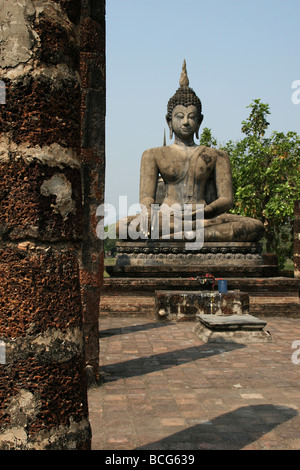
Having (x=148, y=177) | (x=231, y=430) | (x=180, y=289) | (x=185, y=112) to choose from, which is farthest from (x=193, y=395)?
(x=185, y=112)

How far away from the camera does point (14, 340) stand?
2.00 meters

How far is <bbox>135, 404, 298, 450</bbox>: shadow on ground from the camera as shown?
345 centimetres

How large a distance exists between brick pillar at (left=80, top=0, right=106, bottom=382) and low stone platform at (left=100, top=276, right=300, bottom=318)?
487 centimetres

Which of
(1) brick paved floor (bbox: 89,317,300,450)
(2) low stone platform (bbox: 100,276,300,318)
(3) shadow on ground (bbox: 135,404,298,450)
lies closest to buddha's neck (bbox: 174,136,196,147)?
(2) low stone platform (bbox: 100,276,300,318)

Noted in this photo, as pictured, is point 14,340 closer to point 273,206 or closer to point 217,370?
point 217,370

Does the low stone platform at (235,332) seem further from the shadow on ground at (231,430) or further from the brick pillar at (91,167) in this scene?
the shadow on ground at (231,430)

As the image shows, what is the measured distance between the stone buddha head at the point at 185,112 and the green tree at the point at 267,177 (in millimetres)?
→ 6912

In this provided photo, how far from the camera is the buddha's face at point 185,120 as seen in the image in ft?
40.3

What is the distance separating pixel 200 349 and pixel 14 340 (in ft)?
16.5

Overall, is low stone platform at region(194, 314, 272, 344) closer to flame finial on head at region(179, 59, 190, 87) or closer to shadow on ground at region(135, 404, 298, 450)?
shadow on ground at region(135, 404, 298, 450)

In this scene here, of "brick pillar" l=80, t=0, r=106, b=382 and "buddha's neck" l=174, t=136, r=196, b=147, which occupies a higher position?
"buddha's neck" l=174, t=136, r=196, b=147

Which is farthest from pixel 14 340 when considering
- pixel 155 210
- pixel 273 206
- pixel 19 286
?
pixel 273 206

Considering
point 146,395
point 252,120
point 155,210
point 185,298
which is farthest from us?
point 252,120

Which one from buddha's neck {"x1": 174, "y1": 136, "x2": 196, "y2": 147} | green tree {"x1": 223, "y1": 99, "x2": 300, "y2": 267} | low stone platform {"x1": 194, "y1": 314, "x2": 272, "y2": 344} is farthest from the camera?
green tree {"x1": 223, "y1": 99, "x2": 300, "y2": 267}
